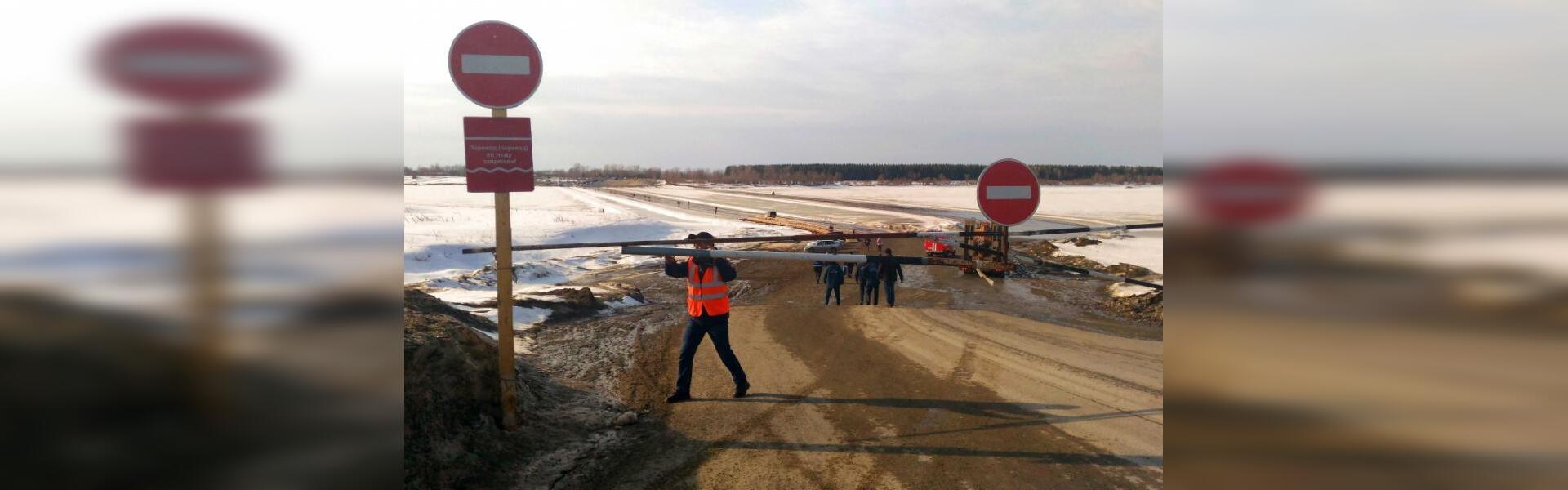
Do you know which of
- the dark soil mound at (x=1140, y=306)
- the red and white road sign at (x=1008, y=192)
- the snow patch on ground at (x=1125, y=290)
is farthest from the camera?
the snow patch on ground at (x=1125, y=290)

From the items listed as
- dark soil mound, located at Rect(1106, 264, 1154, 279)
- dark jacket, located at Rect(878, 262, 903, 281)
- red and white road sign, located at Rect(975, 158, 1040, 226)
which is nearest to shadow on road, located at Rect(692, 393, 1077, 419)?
red and white road sign, located at Rect(975, 158, 1040, 226)

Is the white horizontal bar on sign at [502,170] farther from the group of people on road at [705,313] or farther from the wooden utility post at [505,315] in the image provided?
the group of people on road at [705,313]

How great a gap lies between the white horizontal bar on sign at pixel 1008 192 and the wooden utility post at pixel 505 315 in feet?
11.5

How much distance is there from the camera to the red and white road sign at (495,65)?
4887 mm

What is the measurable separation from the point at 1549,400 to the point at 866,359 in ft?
23.0

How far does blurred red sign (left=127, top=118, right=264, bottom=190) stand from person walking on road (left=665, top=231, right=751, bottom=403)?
5.22m

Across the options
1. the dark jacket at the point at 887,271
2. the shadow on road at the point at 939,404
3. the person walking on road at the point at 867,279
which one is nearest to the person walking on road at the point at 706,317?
the shadow on road at the point at 939,404

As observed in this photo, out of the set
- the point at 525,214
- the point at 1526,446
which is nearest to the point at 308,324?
the point at 1526,446

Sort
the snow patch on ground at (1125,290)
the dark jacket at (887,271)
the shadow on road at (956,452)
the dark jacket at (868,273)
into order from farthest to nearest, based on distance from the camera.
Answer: the snow patch on ground at (1125,290) → the dark jacket at (868,273) → the dark jacket at (887,271) → the shadow on road at (956,452)

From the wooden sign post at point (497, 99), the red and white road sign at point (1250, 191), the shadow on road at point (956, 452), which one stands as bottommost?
the shadow on road at point (956, 452)

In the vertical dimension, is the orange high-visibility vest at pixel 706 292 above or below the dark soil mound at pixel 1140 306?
above

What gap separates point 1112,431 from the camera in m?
5.55

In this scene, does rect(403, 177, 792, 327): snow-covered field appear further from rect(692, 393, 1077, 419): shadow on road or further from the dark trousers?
rect(692, 393, 1077, 419): shadow on road

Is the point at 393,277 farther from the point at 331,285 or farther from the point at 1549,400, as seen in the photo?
the point at 1549,400
